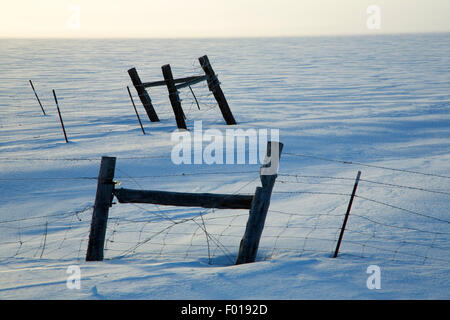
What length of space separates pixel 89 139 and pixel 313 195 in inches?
245

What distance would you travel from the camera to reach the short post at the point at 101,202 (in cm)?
396

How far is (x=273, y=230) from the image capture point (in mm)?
5316

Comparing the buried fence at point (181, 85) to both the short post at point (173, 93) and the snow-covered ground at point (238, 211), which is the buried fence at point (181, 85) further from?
the snow-covered ground at point (238, 211)

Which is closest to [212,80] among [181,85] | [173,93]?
[181,85]

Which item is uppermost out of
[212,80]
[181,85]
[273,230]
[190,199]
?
[212,80]

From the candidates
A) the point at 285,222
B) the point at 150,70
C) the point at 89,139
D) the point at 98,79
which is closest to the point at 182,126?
the point at 89,139

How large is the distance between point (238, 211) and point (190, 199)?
2.57 m

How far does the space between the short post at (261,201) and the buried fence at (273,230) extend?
0.43ft

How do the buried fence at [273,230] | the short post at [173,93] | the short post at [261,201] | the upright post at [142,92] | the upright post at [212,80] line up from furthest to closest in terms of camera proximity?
the upright post at [142,92], the upright post at [212,80], the short post at [173,93], the buried fence at [273,230], the short post at [261,201]

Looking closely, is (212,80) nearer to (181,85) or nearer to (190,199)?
(181,85)

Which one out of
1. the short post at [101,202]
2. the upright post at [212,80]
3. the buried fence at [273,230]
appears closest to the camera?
the short post at [101,202]

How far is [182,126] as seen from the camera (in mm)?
10586

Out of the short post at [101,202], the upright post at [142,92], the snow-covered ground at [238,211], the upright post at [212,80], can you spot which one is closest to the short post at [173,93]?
the snow-covered ground at [238,211]

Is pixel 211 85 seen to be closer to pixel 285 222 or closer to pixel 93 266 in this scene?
pixel 285 222
